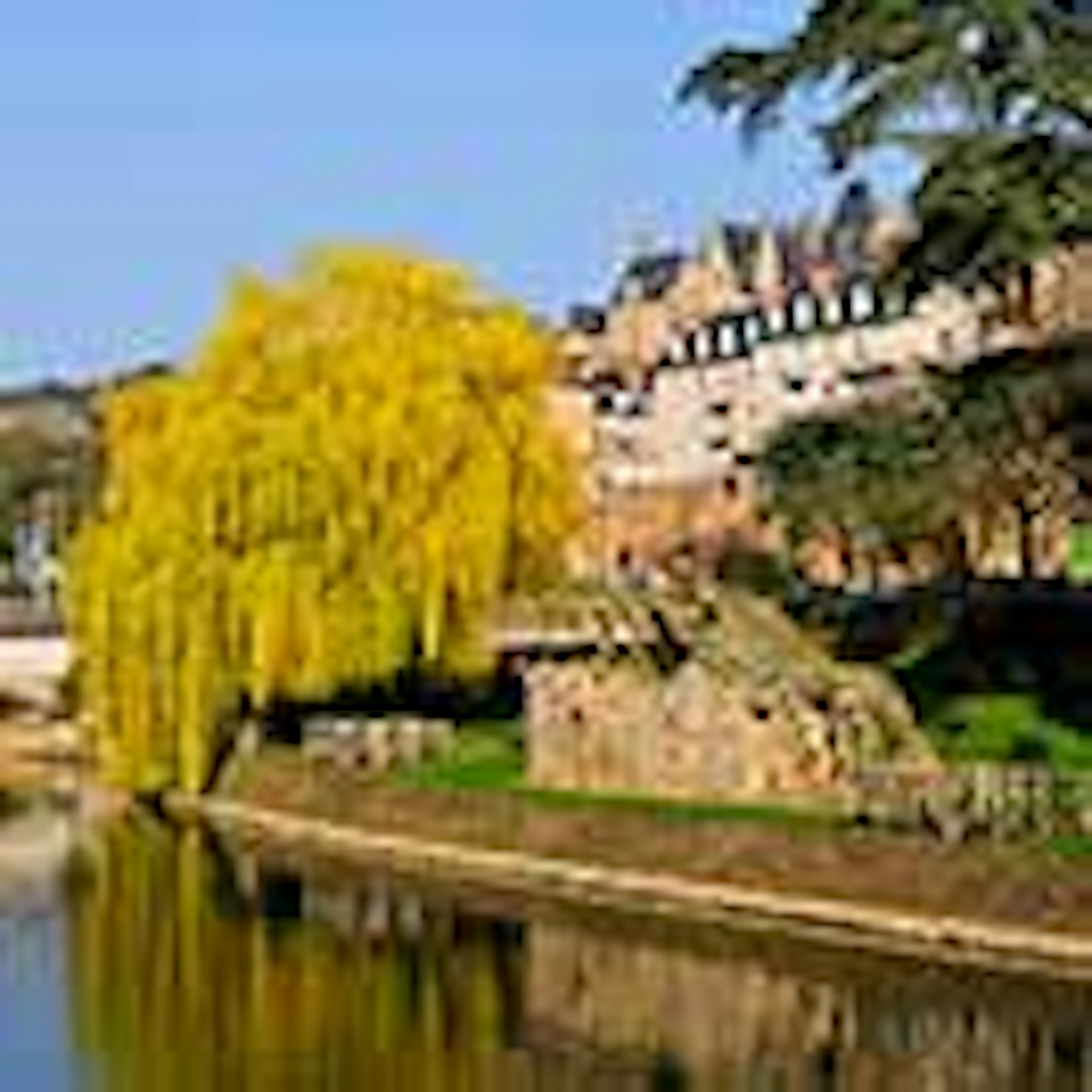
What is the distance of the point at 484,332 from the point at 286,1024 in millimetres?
23153

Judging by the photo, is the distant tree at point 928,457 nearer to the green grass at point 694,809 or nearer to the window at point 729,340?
the green grass at point 694,809

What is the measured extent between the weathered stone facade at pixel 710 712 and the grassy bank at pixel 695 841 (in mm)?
810

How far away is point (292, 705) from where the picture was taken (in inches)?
2112

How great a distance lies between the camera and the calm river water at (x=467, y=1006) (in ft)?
88.7

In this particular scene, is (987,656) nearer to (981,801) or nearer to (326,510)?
(981,801)

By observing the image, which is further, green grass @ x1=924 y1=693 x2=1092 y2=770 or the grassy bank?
green grass @ x1=924 y1=693 x2=1092 y2=770

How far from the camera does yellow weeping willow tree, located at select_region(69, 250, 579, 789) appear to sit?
50.6 m

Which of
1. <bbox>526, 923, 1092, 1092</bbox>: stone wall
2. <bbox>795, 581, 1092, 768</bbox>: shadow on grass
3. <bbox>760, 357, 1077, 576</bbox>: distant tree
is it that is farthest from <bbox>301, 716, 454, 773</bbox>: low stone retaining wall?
<bbox>526, 923, 1092, 1092</bbox>: stone wall

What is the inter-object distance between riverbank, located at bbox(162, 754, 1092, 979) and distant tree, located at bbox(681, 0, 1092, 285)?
5.57 m

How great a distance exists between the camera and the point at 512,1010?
3138 centimetres

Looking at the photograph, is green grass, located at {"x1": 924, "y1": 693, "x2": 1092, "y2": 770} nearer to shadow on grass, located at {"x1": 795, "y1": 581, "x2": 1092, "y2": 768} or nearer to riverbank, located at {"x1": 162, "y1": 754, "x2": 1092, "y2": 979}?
shadow on grass, located at {"x1": 795, "y1": 581, "x2": 1092, "y2": 768}

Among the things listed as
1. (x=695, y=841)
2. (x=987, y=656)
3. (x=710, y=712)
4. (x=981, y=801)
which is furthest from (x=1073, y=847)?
(x=987, y=656)

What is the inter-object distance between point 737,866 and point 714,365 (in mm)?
56102

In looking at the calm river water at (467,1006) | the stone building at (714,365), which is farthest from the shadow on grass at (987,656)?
the stone building at (714,365)
